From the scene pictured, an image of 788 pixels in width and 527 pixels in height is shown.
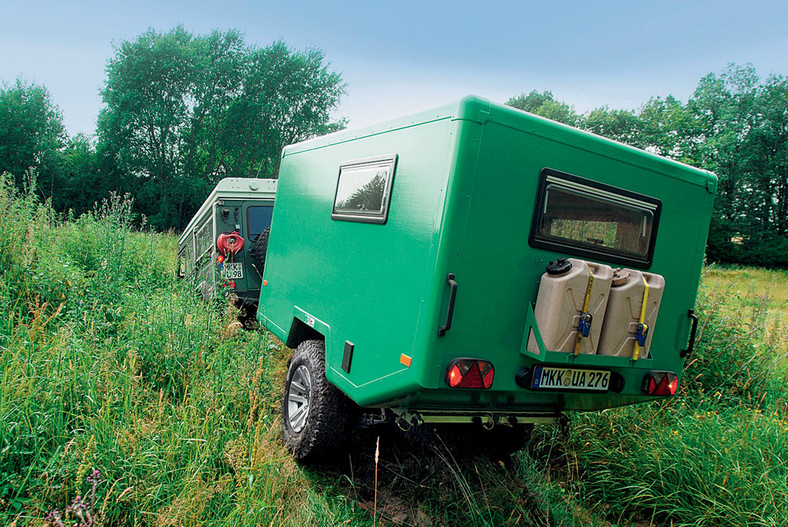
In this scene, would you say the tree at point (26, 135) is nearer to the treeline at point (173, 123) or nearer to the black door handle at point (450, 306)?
the treeline at point (173, 123)

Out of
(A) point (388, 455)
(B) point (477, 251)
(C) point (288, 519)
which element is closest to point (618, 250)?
(B) point (477, 251)

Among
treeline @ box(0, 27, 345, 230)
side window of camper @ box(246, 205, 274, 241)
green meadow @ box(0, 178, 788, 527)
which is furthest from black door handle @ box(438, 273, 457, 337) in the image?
treeline @ box(0, 27, 345, 230)

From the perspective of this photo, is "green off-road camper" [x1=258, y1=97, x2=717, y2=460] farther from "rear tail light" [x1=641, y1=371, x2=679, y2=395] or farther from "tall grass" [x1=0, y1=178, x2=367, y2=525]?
"tall grass" [x1=0, y1=178, x2=367, y2=525]

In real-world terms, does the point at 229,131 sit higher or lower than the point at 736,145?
lower

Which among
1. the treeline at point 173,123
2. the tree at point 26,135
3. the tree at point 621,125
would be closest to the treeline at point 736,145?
the tree at point 621,125

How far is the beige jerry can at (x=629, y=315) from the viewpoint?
9.36 ft

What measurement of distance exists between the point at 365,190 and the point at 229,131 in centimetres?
3274

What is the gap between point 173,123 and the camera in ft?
101

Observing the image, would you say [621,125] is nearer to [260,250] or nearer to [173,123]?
[173,123]

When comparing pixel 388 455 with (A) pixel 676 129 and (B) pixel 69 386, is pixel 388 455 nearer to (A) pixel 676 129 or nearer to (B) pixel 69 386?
(B) pixel 69 386

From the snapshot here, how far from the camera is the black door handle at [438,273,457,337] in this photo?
2.55m

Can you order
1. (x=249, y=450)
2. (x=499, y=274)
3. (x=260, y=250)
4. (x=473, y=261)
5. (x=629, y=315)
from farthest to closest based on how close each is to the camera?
(x=260, y=250), (x=249, y=450), (x=629, y=315), (x=499, y=274), (x=473, y=261)

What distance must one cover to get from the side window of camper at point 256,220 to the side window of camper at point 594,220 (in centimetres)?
575

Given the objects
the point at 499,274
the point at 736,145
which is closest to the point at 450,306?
the point at 499,274
